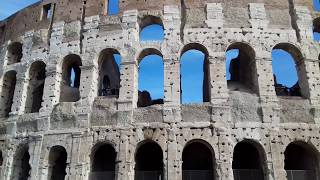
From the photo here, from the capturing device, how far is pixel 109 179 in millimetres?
12289

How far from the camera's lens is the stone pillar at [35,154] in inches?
511

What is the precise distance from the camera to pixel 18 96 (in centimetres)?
1488

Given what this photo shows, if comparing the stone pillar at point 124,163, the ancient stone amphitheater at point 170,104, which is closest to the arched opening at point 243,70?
the ancient stone amphitheater at point 170,104

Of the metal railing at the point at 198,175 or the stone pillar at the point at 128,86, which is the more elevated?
the stone pillar at the point at 128,86

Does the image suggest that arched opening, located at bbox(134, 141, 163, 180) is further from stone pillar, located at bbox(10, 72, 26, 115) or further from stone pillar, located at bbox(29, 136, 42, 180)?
stone pillar, located at bbox(10, 72, 26, 115)

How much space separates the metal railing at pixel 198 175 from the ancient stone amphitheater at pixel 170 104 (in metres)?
0.05

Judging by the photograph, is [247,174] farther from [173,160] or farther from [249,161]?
[173,160]

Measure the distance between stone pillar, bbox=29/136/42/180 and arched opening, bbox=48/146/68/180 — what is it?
485 mm

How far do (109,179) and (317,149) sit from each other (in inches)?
296

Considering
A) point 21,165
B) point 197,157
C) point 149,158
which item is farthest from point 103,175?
point 21,165

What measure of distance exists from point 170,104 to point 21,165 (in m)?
6.99

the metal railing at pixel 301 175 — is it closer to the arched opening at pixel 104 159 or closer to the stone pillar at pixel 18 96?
the arched opening at pixel 104 159

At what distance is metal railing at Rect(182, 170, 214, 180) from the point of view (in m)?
11.9

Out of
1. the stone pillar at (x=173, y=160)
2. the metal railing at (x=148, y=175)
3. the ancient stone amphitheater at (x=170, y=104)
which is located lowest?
the metal railing at (x=148, y=175)
